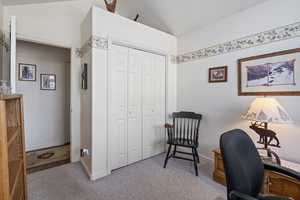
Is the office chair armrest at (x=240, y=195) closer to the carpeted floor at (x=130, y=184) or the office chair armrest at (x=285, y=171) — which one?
the office chair armrest at (x=285, y=171)

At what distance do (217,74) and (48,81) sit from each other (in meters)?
3.53

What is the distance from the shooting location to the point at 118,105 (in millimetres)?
2422

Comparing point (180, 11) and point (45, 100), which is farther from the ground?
point (180, 11)

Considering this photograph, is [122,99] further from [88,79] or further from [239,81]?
[239,81]

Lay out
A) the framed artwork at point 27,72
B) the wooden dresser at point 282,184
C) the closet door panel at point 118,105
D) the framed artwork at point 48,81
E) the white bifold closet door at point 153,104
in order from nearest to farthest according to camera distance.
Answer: the wooden dresser at point 282,184 < the closet door panel at point 118,105 < the white bifold closet door at point 153,104 < the framed artwork at point 27,72 < the framed artwork at point 48,81

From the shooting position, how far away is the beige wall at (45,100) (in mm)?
3174

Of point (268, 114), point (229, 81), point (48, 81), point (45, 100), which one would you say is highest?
point (48, 81)

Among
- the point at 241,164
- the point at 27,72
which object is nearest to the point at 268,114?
the point at 241,164

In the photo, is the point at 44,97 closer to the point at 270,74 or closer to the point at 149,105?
the point at 149,105

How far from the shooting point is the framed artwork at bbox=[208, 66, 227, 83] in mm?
2420

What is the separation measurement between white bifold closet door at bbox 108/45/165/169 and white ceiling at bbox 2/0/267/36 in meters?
0.70

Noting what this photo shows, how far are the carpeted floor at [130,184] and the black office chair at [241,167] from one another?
888 millimetres

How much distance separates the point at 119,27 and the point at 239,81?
6.50ft

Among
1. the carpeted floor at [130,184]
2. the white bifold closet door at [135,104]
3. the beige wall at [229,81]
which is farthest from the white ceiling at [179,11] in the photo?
the carpeted floor at [130,184]
